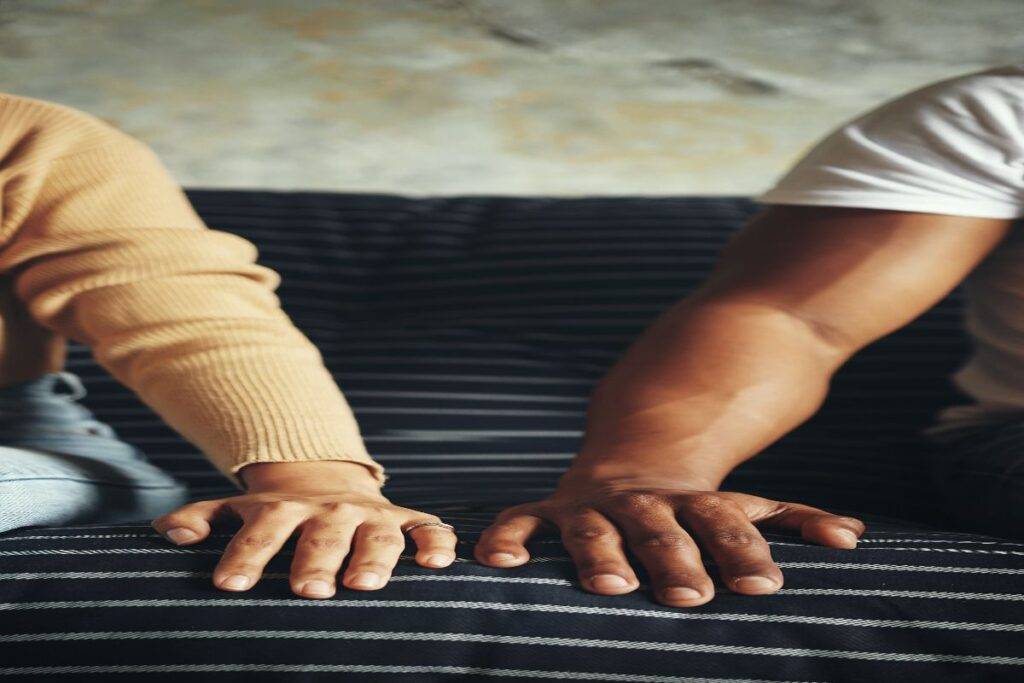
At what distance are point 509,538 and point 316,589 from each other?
0.13 meters

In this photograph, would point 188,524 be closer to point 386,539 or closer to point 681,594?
point 386,539

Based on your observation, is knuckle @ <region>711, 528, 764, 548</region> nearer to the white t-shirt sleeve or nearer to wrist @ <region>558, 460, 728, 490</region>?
wrist @ <region>558, 460, 728, 490</region>

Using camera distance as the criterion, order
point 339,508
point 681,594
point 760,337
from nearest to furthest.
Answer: point 681,594
point 339,508
point 760,337

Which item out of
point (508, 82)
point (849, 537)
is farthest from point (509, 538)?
point (508, 82)

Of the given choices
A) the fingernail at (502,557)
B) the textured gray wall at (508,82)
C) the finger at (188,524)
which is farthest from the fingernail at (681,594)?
the textured gray wall at (508,82)

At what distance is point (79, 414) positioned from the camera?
0.98 metres

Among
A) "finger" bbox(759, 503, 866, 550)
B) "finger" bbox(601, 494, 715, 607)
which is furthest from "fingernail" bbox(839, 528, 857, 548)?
"finger" bbox(601, 494, 715, 607)

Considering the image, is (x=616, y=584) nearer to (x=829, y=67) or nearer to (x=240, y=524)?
(x=240, y=524)

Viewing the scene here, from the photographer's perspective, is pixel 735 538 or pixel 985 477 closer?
pixel 735 538

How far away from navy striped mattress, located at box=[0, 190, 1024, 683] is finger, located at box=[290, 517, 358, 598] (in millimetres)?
12

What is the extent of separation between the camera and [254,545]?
1.96 feet

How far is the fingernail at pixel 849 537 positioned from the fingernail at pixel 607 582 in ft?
0.51

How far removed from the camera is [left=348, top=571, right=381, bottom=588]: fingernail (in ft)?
1.85

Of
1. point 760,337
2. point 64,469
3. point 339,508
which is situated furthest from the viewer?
point 760,337
